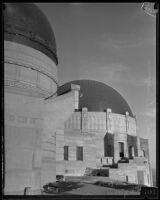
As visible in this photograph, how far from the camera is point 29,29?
1439 centimetres

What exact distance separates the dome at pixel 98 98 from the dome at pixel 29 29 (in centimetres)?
2482

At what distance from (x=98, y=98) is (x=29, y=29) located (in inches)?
1100

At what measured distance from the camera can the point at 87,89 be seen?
41.2 metres

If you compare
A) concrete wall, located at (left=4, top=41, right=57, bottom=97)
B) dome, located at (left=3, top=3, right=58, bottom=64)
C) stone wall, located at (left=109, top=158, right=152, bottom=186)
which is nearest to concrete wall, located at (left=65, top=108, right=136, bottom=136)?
stone wall, located at (left=109, top=158, right=152, bottom=186)

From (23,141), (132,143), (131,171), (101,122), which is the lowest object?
(131,171)

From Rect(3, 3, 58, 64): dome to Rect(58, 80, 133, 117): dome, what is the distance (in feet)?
81.4

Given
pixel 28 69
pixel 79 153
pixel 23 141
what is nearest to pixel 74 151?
pixel 79 153

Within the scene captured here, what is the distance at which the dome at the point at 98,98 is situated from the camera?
133 ft

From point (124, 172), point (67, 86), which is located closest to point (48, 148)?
point (67, 86)

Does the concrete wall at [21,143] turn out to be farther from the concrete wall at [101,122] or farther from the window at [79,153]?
the concrete wall at [101,122]

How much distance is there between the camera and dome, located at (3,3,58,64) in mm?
13141

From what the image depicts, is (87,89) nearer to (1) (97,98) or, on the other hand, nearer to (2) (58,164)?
(1) (97,98)

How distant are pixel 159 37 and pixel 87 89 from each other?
3539 cm

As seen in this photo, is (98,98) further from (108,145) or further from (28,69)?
(28,69)
